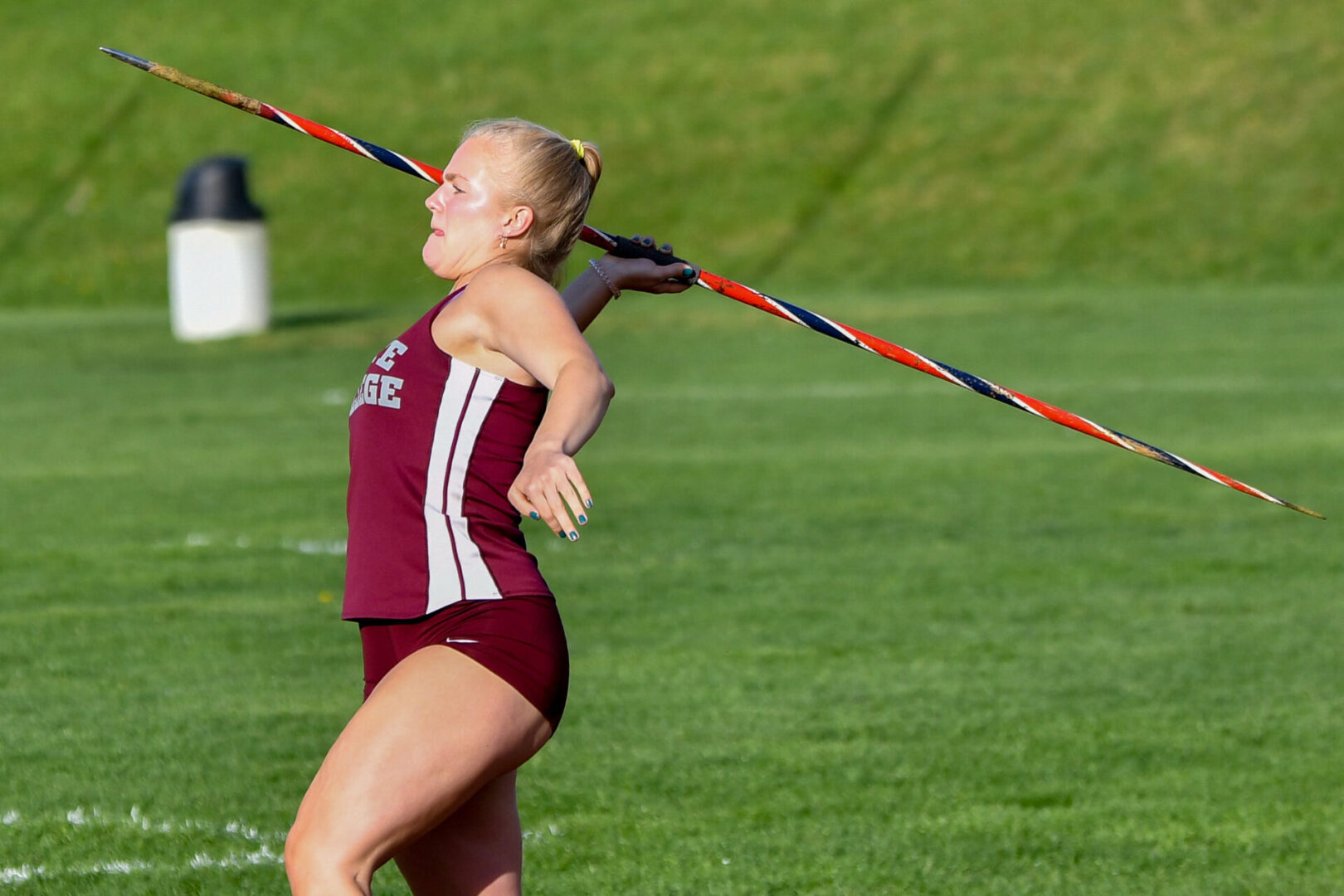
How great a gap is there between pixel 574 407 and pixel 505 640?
512 millimetres

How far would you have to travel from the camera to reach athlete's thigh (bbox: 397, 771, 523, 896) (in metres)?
3.73

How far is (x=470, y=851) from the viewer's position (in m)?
3.74

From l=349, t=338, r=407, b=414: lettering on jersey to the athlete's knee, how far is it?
783mm

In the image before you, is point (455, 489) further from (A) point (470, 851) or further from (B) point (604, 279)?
(B) point (604, 279)

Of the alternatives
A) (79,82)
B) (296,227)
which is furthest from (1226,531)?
(79,82)

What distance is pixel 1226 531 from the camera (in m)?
10.6

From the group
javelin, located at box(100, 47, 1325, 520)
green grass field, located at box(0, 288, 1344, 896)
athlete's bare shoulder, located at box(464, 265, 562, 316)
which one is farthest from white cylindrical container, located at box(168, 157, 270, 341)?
athlete's bare shoulder, located at box(464, 265, 562, 316)

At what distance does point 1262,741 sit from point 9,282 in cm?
2869

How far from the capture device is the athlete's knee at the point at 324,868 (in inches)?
125

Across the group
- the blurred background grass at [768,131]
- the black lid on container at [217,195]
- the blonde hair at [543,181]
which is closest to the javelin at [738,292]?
the blonde hair at [543,181]

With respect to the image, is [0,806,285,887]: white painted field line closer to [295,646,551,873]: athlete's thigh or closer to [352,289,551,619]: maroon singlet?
[352,289,551,619]: maroon singlet

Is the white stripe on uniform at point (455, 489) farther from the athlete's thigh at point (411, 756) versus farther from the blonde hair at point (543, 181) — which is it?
the blonde hair at point (543, 181)

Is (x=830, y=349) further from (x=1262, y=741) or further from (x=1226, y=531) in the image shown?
(x=1262, y=741)

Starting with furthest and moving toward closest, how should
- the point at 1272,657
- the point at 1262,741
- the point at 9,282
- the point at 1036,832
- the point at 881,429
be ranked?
the point at 9,282, the point at 881,429, the point at 1272,657, the point at 1262,741, the point at 1036,832
